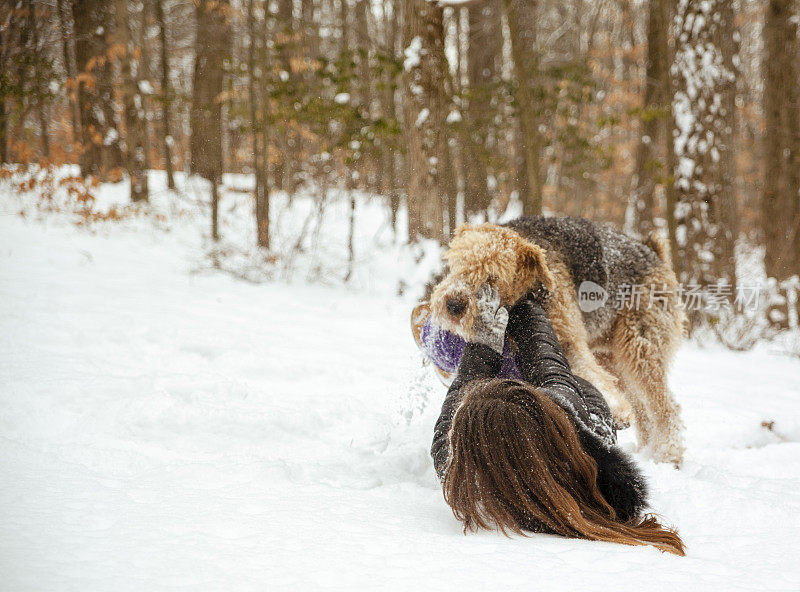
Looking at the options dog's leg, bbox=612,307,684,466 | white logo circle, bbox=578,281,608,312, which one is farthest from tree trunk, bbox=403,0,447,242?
white logo circle, bbox=578,281,608,312

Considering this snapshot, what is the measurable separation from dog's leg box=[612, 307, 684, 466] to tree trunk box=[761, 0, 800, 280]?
20.7 feet

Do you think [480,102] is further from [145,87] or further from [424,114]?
[145,87]

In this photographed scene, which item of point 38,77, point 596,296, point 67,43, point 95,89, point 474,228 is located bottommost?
point 596,296

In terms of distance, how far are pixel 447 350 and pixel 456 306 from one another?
1.30 feet

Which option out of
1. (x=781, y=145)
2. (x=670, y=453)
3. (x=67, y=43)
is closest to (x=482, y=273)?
(x=670, y=453)

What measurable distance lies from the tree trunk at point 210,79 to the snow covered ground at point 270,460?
3382 mm

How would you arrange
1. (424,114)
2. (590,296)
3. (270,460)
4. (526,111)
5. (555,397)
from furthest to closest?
1. (424,114)
2. (526,111)
3. (590,296)
4. (270,460)
5. (555,397)

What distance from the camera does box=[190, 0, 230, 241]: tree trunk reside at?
9125 mm

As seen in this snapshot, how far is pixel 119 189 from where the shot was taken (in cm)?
1188

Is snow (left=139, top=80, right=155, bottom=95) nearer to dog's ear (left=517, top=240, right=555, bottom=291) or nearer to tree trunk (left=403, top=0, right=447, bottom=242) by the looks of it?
tree trunk (left=403, top=0, right=447, bottom=242)

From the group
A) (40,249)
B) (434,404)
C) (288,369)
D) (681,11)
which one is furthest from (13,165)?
(681,11)

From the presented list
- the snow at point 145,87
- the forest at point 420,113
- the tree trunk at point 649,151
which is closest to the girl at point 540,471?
the forest at point 420,113

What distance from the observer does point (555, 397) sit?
199 cm

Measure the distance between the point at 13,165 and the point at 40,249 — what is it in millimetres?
1271
